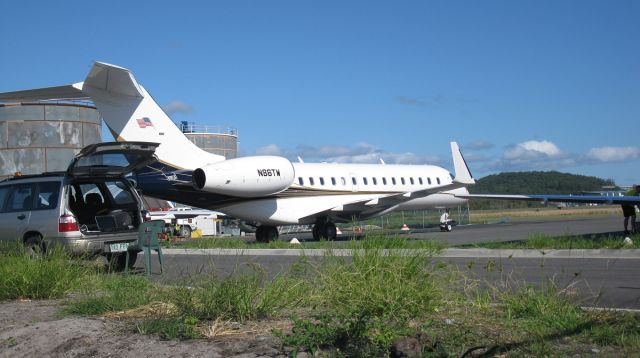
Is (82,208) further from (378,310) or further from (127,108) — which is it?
(378,310)

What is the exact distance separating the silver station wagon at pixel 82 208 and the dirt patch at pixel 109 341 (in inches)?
203

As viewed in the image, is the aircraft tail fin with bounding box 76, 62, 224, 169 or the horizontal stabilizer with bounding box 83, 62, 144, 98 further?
the aircraft tail fin with bounding box 76, 62, 224, 169

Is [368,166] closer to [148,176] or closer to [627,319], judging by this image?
[148,176]

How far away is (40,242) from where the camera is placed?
12.0 metres

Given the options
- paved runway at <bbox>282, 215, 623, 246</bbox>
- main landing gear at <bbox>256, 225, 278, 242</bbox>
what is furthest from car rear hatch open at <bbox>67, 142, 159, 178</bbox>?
main landing gear at <bbox>256, 225, 278, 242</bbox>

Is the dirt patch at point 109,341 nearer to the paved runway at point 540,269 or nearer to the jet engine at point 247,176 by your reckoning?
the paved runway at point 540,269

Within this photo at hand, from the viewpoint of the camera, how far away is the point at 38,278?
28.3ft

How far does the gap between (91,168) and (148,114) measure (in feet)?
30.7

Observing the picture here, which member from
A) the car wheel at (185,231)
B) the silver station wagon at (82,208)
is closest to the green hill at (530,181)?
the car wheel at (185,231)

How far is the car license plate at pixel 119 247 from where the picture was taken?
12266 millimetres

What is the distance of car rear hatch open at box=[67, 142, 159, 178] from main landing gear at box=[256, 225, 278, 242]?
44.9ft

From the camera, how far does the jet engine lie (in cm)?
2212

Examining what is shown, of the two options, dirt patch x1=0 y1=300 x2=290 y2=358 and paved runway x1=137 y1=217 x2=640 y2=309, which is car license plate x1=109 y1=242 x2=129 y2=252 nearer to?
paved runway x1=137 y1=217 x2=640 y2=309

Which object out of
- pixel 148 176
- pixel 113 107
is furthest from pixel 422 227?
pixel 113 107
